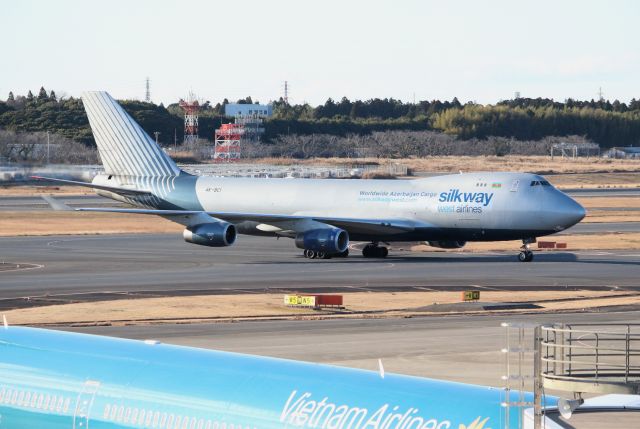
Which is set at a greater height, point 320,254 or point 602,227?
point 320,254

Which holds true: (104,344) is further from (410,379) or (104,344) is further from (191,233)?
(191,233)

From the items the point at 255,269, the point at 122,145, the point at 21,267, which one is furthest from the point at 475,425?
the point at 122,145

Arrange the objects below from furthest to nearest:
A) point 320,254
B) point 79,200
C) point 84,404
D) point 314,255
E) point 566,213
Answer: point 79,200 → point 314,255 → point 320,254 → point 566,213 → point 84,404

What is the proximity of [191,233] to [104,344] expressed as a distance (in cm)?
5806

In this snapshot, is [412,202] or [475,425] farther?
[412,202]

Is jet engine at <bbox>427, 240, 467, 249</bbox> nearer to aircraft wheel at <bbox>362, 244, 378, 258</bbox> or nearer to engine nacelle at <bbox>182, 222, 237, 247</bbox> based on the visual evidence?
aircraft wheel at <bbox>362, 244, 378, 258</bbox>

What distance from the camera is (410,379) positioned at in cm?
1463

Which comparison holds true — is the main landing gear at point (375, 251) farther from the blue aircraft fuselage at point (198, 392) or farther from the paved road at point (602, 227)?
the blue aircraft fuselage at point (198, 392)

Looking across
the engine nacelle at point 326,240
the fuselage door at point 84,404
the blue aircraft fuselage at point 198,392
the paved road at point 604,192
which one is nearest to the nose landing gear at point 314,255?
the engine nacelle at point 326,240

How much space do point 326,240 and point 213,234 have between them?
6762mm

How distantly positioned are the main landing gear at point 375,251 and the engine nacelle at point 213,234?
858 cm

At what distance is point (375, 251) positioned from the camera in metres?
77.2

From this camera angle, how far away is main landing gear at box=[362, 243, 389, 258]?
253ft

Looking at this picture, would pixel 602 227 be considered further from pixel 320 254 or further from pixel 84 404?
pixel 84 404
